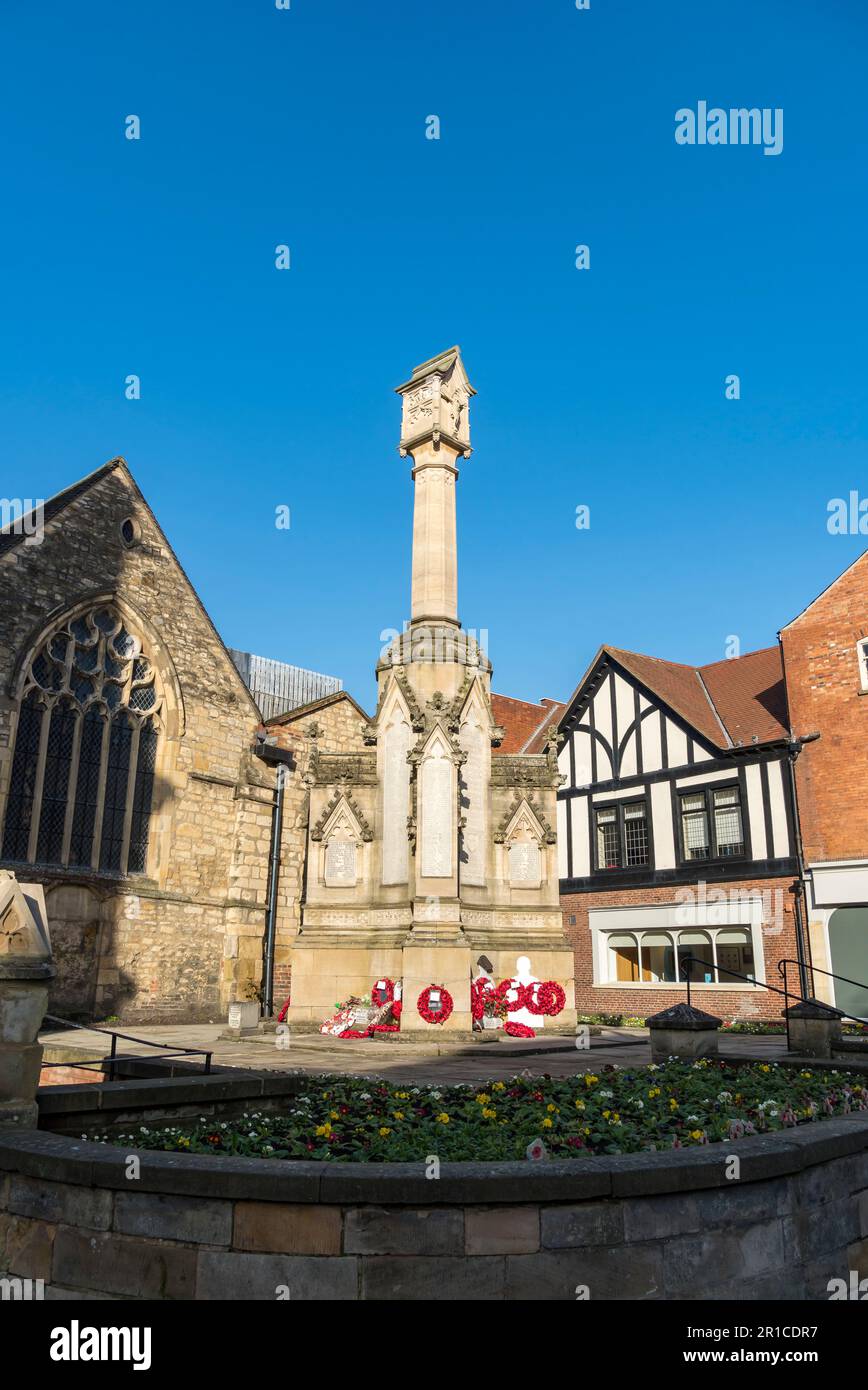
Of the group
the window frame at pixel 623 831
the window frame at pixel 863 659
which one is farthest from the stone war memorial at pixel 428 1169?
the window frame at pixel 623 831

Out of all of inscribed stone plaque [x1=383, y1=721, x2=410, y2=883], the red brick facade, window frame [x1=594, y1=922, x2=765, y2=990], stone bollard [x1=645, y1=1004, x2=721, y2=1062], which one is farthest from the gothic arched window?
stone bollard [x1=645, y1=1004, x2=721, y2=1062]

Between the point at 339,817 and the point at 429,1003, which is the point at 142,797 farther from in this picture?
the point at 429,1003

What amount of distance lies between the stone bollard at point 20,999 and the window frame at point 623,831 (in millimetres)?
21219

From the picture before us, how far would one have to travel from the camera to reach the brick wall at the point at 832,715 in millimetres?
21266

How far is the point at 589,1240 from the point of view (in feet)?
13.8

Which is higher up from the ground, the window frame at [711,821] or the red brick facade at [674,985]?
the window frame at [711,821]

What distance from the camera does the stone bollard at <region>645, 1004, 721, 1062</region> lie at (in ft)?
32.3

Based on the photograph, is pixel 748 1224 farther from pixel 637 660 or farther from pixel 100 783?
pixel 637 660

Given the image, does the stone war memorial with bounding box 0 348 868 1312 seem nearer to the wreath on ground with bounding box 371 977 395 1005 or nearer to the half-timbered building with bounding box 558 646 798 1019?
the wreath on ground with bounding box 371 977 395 1005

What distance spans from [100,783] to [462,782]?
28.8 feet

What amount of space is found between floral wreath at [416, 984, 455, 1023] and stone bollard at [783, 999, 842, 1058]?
5082mm

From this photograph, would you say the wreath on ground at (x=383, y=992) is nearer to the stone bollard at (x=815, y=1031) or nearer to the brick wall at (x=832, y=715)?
the stone bollard at (x=815, y=1031)

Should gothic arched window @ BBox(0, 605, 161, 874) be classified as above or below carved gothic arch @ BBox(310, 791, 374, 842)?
above
